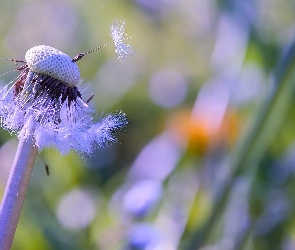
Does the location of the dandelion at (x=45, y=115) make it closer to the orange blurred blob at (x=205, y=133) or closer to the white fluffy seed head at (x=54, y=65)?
the white fluffy seed head at (x=54, y=65)

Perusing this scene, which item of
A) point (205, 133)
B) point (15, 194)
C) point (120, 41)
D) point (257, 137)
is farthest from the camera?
point (205, 133)

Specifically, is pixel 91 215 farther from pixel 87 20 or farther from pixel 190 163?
pixel 87 20

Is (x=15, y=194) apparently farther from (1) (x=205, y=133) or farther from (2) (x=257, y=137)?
(1) (x=205, y=133)

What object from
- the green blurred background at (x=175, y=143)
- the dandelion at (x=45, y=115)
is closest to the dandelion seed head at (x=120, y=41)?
the dandelion at (x=45, y=115)

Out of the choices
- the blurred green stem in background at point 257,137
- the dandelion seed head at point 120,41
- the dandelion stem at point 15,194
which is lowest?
the dandelion stem at point 15,194

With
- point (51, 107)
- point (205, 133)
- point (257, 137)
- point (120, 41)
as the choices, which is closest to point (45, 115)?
point (51, 107)
